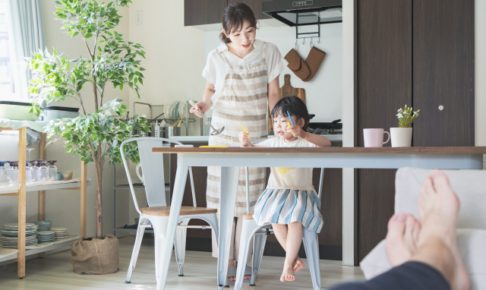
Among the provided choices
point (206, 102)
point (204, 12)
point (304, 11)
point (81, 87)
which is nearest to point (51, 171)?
point (81, 87)

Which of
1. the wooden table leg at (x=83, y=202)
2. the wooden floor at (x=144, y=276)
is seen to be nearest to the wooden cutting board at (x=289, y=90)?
the wooden floor at (x=144, y=276)

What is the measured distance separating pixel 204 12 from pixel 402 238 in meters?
3.52

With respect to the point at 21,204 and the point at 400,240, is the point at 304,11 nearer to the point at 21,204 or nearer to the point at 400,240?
the point at 21,204

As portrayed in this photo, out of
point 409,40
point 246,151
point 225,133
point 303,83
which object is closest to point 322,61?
point 303,83

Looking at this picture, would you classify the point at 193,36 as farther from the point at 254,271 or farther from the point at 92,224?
the point at 254,271

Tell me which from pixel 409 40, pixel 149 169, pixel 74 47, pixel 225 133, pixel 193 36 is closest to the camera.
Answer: pixel 225 133

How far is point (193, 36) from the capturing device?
5.15m

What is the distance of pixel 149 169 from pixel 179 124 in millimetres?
1444

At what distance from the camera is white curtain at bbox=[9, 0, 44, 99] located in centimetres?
398

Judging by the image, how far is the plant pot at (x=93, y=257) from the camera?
358cm

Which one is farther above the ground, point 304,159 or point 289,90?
point 289,90

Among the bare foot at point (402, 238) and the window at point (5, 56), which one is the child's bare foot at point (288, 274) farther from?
the window at point (5, 56)

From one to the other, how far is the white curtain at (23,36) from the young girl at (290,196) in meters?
1.94

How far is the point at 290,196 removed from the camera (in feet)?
9.37
